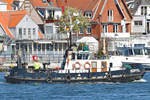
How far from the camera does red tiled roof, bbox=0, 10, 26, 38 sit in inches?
3846

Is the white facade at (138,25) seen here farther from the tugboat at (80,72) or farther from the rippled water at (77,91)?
the tugboat at (80,72)

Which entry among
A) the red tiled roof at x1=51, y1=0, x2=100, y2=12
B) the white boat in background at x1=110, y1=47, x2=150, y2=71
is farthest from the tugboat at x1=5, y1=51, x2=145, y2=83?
the red tiled roof at x1=51, y1=0, x2=100, y2=12

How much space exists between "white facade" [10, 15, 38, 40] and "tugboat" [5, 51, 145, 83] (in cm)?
3488

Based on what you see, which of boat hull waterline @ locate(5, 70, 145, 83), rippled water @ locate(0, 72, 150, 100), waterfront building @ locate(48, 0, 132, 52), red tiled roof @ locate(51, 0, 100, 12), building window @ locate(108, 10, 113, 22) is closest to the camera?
rippled water @ locate(0, 72, 150, 100)

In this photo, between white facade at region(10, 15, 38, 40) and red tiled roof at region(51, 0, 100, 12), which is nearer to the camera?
white facade at region(10, 15, 38, 40)

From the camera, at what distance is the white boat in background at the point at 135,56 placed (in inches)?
3275

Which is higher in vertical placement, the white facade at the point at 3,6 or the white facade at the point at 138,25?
the white facade at the point at 3,6

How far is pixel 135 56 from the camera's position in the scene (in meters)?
84.2

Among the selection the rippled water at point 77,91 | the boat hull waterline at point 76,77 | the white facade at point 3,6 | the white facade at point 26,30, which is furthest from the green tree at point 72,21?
the boat hull waterline at point 76,77

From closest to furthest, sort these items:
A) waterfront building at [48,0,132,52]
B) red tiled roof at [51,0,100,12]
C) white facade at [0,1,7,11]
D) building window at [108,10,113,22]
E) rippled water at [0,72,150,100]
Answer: rippled water at [0,72,150,100]
white facade at [0,1,7,11]
waterfront building at [48,0,132,52]
building window at [108,10,113,22]
red tiled roof at [51,0,100,12]

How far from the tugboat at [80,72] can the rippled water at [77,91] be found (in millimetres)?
669

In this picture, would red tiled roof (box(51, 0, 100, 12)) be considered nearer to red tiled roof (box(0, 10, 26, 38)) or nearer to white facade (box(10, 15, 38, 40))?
red tiled roof (box(0, 10, 26, 38))

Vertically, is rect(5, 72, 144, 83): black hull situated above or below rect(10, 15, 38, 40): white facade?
below

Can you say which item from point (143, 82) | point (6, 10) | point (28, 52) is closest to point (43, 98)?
point (143, 82)
